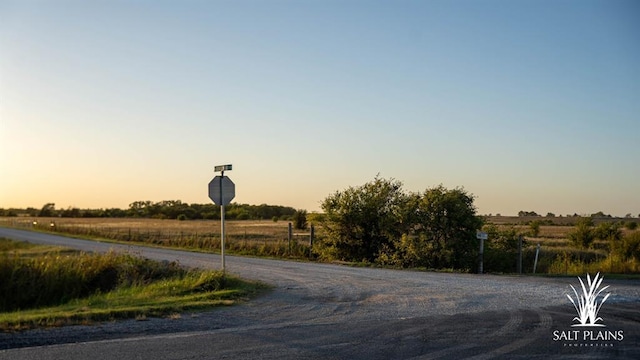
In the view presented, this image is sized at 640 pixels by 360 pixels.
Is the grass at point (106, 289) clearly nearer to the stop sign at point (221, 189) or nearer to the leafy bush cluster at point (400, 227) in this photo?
the stop sign at point (221, 189)

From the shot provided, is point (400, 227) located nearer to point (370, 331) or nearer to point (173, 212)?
point (370, 331)

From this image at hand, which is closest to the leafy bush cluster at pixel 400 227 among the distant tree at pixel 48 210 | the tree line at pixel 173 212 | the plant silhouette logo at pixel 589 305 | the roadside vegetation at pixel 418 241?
the roadside vegetation at pixel 418 241

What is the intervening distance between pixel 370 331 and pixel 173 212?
349 ft

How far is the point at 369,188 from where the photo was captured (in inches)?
1177

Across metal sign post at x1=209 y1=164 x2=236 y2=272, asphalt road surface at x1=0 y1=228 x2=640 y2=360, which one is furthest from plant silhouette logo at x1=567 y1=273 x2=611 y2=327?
metal sign post at x1=209 y1=164 x2=236 y2=272

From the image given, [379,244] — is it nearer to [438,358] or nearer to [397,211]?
[397,211]

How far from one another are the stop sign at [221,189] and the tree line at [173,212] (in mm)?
90157

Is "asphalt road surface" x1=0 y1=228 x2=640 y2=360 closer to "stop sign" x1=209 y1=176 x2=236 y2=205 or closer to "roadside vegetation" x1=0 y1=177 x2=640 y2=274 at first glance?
"stop sign" x1=209 y1=176 x2=236 y2=205

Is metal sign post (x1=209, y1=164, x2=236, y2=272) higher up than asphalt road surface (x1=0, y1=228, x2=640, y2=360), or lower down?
higher up

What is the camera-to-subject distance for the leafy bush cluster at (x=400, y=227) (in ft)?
84.4

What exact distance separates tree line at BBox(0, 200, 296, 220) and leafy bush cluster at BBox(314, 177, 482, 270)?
80.5 m

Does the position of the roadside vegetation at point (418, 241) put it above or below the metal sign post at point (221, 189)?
below

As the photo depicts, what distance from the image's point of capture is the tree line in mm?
113625

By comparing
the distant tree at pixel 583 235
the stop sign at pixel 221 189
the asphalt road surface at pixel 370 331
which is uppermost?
the stop sign at pixel 221 189
